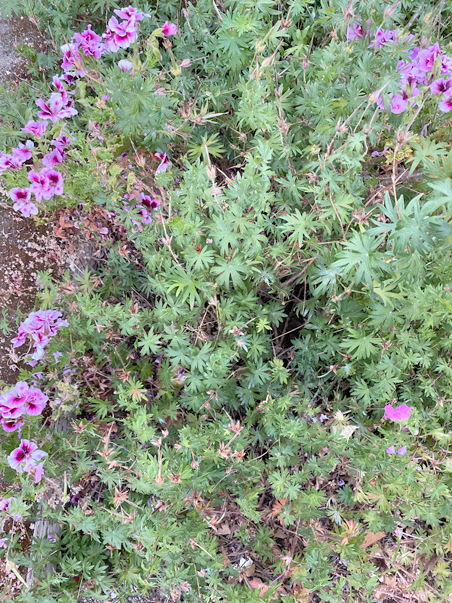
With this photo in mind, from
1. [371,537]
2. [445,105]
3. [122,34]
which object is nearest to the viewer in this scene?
[445,105]

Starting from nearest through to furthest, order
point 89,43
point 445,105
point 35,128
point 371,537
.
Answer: point 445,105
point 35,128
point 89,43
point 371,537

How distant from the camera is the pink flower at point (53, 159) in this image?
104 inches

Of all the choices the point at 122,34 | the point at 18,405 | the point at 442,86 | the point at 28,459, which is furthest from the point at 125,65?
the point at 28,459

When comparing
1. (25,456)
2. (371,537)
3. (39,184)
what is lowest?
(371,537)

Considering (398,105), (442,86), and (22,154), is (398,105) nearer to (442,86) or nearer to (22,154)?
(442,86)

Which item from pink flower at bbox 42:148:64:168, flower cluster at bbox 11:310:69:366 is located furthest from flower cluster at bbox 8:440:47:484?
pink flower at bbox 42:148:64:168

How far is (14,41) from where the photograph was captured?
11.1ft

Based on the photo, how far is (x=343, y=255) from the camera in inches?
75.7

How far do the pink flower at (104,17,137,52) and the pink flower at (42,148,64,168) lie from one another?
66 centimetres

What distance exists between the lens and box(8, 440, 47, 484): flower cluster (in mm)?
2234

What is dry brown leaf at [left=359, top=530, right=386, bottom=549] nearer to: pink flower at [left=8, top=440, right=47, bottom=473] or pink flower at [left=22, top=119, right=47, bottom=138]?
pink flower at [left=8, top=440, right=47, bottom=473]

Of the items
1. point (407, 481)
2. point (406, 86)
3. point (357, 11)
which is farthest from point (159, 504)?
point (357, 11)

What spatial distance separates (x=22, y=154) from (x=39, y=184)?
22 cm

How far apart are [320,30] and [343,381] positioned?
2284 millimetres
